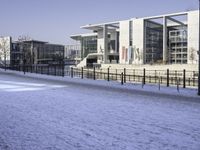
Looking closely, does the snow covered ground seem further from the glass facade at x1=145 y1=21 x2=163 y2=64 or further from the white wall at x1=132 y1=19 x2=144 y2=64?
the glass facade at x1=145 y1=21 x2=163 y2=64

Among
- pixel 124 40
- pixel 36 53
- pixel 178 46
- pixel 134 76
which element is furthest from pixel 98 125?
pixel 36 53

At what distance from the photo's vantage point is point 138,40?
96.6 meters

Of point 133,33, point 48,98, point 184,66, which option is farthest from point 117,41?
point 48,98

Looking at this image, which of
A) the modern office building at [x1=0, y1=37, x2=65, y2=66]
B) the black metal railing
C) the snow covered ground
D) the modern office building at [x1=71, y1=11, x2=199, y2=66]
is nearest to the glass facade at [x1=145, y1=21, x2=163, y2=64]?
the modern office building at [x1=71, y1=11, x2=199, y2=66]

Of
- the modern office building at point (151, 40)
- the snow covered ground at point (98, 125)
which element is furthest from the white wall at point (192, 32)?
the snow covered ground at point (98, 125)

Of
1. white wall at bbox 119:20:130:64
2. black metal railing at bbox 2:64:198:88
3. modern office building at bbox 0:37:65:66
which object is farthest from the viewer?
modern office building at bbox 0:37:65:66

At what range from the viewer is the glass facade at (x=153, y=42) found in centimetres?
9694

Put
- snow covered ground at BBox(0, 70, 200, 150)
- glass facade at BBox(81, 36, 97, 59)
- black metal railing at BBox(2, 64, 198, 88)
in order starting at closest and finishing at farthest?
snow covered ground at BBox(0, 70, 200, 150) → black metal railing at BBox(2, 64, 198, 88) → glass facade at BBox(81, 36, 97, 59)

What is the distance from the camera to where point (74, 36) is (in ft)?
426

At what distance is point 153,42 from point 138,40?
5801 millimetres

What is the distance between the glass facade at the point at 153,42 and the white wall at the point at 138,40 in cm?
201

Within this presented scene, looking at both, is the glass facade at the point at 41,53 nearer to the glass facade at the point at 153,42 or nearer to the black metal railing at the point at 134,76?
the glass facade at the point at 153,42

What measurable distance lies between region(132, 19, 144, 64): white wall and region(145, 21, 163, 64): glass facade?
2.01 m

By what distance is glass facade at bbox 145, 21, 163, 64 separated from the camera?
96.9 metres
